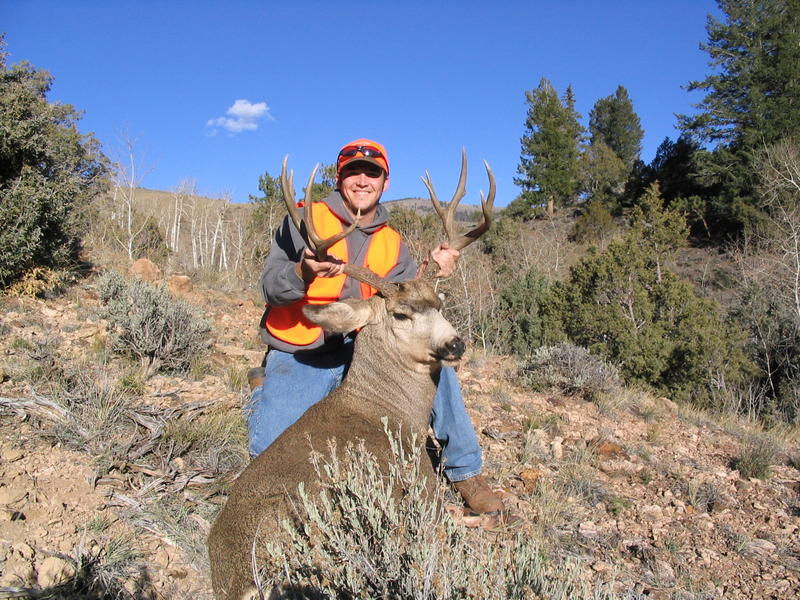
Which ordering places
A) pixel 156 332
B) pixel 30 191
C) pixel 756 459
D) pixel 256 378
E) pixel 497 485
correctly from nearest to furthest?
1. pixel 497 485
2. pixel 256 378
3. pixel 756 459
4. pixel 156 332
5. pixel 30 191

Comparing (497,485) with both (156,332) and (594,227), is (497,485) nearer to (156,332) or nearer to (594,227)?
(156,332)

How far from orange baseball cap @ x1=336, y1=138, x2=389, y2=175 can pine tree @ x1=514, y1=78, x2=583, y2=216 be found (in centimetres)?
3293

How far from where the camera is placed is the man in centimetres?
338

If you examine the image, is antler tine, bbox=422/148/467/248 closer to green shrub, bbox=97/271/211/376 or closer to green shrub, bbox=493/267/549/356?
green shrub, bbox=97/271/211/376

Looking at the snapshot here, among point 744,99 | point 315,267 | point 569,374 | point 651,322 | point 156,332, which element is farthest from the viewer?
point 744,99

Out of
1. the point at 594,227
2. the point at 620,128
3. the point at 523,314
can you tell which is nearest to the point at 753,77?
the point at 594,227

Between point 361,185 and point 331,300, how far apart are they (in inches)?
32.5

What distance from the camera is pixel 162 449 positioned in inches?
136

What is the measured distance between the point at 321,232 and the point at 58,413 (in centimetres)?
194

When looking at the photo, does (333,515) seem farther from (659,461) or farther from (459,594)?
(659,461)

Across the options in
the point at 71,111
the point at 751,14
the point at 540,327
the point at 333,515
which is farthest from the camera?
the point at 751,14

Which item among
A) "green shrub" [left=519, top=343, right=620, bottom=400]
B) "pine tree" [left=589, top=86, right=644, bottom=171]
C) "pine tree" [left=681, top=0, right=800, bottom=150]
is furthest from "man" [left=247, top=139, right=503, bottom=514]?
"pine tree" [left=589, top=86, right=644, bottom=171]

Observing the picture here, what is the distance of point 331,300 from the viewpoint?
144 inches

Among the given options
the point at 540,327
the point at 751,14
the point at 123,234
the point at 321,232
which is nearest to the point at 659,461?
the point at 321,232
